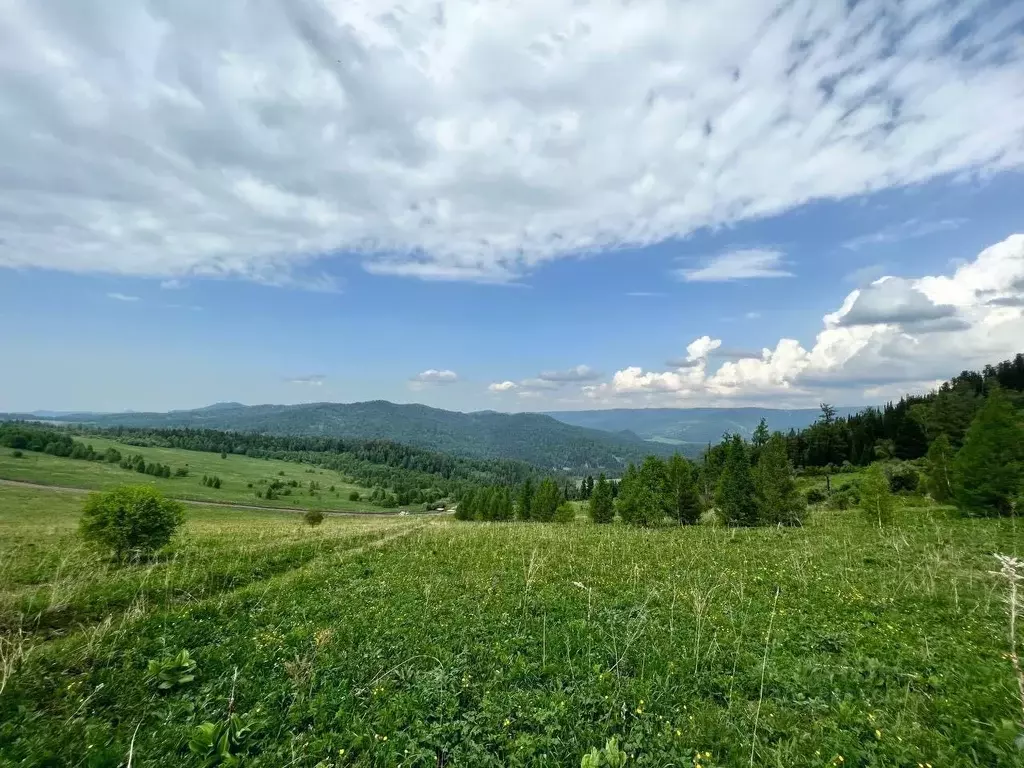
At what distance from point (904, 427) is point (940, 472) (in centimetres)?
5323

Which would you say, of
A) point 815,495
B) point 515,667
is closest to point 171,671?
point 515,667

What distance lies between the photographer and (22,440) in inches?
5025

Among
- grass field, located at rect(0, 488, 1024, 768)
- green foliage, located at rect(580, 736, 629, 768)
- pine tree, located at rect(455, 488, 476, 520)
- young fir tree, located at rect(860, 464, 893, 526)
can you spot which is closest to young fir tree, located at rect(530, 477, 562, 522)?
pine tree, located at rect(455, 488, 476, 520)

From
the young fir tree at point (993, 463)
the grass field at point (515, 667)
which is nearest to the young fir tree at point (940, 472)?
the young fir tree at point (993, 463)

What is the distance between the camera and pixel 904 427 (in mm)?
76812

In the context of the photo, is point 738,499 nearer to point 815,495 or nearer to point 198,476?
point 815,495

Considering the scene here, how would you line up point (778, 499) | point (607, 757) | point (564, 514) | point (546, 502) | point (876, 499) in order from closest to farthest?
point (607, 757), point (876, 499), point (778, 499), point (564, 514), point (546, 502)

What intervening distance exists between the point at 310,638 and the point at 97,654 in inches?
118

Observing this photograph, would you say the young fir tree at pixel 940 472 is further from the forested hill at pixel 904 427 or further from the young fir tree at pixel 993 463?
the forested hill at pixel 904 427

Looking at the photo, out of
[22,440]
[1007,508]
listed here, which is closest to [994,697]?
[1007,508]

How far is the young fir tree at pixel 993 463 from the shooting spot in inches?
856

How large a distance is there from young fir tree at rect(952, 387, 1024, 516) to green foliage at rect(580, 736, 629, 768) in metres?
27.2

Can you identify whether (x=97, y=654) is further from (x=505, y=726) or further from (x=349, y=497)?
(x=349, y=497)

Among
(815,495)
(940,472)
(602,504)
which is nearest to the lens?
(940,472)
